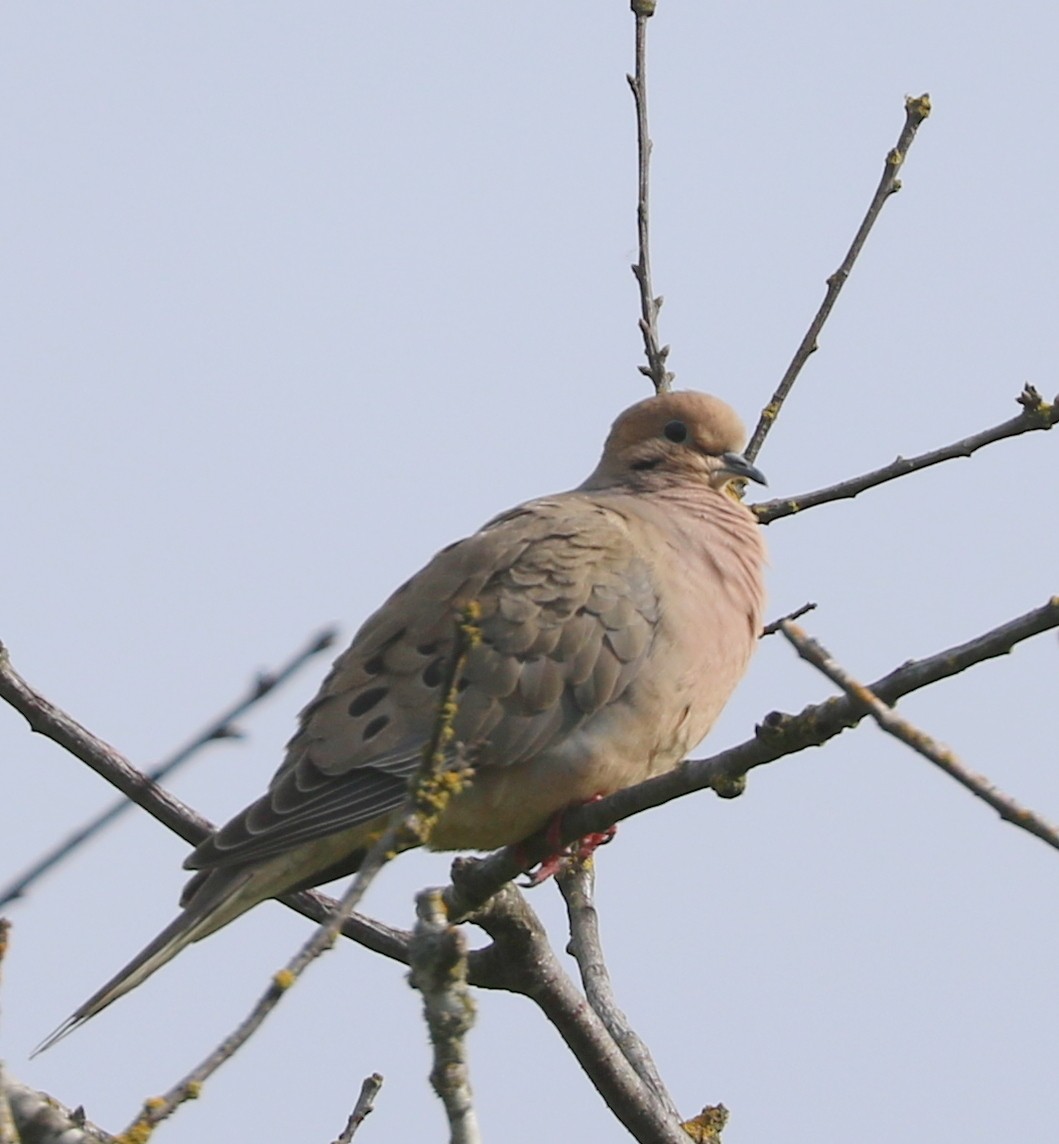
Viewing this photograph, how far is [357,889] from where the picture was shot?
205cm

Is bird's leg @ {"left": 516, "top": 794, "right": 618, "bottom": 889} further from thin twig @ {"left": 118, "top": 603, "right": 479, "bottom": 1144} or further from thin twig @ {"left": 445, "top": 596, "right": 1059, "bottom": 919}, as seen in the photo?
thin twig @ {"left": 118, "top": 603, "right": 479, "bottom": 1144}

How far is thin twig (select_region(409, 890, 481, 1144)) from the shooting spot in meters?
2.16

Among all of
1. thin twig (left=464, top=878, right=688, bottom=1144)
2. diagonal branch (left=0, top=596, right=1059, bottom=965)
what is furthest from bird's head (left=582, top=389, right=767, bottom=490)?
thin twig (left=464, top=878, right=688, bottom=1144)

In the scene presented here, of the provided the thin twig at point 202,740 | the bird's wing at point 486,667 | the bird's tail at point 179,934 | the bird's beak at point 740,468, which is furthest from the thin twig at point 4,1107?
the bird's beak at point 740,468

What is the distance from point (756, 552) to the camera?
184 inches

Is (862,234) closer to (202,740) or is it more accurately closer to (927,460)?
(927,460)

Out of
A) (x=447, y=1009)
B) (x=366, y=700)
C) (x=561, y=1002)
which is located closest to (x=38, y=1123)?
(x=447, y=1009)

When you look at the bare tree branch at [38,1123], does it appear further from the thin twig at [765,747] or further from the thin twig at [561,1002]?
the thin twig at [561,1002]

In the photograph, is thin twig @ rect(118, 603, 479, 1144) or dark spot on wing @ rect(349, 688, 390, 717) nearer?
thin twig @ rect(118, 603, 479, 1144)

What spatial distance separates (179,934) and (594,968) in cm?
84

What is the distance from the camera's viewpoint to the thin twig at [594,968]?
149 inches

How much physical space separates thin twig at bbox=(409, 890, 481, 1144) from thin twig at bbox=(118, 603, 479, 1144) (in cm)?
12

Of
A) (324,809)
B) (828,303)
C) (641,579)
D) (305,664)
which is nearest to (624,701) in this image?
(641,579)

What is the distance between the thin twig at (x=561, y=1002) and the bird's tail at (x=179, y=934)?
0.51 m
